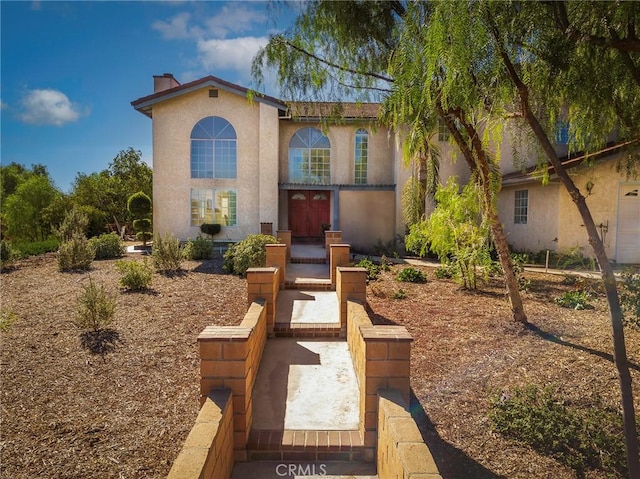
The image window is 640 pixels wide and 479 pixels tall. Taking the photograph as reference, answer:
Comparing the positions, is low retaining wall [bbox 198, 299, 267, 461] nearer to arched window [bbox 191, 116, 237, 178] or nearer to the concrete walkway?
the concrete walkway

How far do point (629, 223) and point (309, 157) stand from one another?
12365 millimetres

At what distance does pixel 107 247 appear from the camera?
14.6 meters

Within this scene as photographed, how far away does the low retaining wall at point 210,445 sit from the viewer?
7.41ft

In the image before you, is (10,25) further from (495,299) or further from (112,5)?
(495,299)

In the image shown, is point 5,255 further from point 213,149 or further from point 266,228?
point 266,228

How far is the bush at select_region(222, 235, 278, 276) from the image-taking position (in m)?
10.5

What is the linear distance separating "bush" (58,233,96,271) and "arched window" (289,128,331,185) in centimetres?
887

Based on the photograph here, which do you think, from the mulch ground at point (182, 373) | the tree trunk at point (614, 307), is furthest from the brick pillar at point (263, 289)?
the tree trunk at point (614, 307)

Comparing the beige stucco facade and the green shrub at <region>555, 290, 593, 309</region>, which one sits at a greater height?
the beige stucco facade

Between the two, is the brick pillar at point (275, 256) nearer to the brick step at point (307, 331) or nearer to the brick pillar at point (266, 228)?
the brick step at point (307, 331)

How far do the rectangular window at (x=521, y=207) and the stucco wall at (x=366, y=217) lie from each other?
17.4 ft

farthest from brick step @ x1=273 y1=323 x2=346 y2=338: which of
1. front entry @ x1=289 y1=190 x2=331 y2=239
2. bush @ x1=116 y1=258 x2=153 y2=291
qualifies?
front entry @ x1=289 y1=190 x2=331 y2=239

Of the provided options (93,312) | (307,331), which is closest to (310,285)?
(307,331)

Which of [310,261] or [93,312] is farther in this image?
[310,261]
